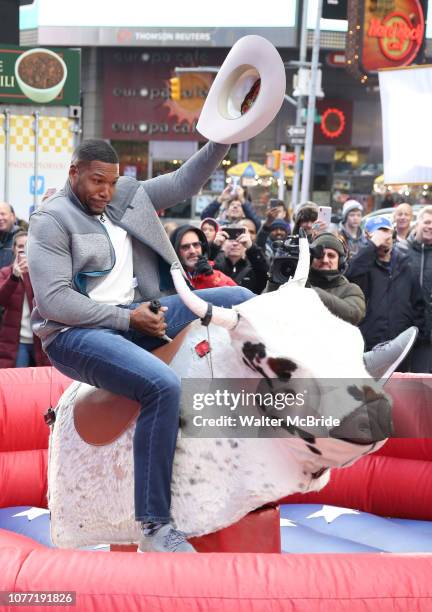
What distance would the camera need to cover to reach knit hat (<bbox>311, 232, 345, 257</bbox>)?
491 cm

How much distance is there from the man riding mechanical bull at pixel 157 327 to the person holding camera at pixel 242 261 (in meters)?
3.11

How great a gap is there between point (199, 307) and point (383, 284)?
3785mm

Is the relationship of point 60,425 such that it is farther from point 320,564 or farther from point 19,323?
point 19,323

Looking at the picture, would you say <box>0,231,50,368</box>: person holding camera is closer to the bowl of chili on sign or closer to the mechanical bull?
the mechanical bull

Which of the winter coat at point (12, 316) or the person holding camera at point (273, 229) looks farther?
the person holding camera at point (273, 229)

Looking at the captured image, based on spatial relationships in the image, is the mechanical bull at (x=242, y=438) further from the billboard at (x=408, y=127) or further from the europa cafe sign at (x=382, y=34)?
the europa cafe sign at (x=382, y=34)

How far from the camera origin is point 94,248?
2.99 metres

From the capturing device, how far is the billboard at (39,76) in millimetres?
10766

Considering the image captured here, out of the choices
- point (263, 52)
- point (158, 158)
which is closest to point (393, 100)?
point (263, 52)

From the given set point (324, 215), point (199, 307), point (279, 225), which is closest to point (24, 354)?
point (324, 215)

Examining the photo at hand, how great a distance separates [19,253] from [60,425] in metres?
3.21

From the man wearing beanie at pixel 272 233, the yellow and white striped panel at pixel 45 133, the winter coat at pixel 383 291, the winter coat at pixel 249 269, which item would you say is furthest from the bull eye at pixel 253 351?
the yellow and white striped panel at pixel 45 133

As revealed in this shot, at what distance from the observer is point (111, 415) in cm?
304

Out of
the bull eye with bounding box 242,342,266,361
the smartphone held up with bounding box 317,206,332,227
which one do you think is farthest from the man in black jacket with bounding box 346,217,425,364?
the bull eye with bounding box 242,342,266,361
